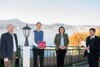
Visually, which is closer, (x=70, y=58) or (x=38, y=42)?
(x=38, y=42)

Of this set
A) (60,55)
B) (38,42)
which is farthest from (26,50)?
(60,55)

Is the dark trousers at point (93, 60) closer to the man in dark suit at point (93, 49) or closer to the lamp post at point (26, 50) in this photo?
the man in dark suit at point (93, 49)

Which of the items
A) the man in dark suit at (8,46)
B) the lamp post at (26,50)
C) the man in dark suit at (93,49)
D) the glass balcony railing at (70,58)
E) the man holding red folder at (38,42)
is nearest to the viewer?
the man in dark suit at (8,46)

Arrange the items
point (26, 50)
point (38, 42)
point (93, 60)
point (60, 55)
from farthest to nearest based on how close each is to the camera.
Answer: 1. point (26, 50)
2. point (60, 55)
3. point (38, 42)
4. point (93, 60)

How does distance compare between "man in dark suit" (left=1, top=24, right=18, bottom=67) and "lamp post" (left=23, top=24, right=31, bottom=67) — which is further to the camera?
"lamp post" (left=23, top=24, right=31, bottom=67)

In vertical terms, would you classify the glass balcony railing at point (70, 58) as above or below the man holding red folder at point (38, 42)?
below

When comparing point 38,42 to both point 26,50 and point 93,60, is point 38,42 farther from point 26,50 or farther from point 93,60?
point 93,60

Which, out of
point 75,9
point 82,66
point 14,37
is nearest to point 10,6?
point 75,9

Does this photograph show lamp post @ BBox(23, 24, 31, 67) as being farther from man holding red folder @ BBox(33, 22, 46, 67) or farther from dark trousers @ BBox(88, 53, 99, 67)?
dark trousers @ BBox(88, 53, 99, 67)

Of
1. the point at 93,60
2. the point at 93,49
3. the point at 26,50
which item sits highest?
the point at 93,49

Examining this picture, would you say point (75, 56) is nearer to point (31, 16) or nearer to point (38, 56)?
point (38, 56)

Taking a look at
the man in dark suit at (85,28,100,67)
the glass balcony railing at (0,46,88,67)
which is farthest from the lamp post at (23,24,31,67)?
the man in dark suit at (85,28,100,67)

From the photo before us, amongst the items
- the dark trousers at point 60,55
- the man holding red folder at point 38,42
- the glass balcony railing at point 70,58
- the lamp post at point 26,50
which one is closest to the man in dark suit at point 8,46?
the man holding red folder at point 38,42

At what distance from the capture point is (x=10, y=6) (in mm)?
10836
